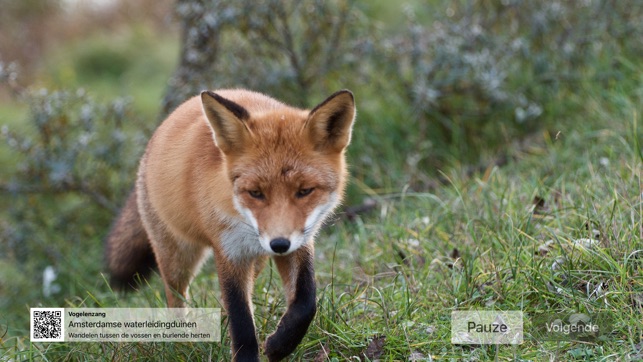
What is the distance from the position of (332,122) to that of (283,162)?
0.36 metres

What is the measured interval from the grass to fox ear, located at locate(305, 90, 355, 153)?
83 centimetres

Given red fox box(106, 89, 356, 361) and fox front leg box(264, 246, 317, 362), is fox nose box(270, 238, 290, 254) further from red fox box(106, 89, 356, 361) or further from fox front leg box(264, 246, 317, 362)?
fox front leg box(264, 246, 317, 362)

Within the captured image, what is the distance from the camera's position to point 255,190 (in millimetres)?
3080

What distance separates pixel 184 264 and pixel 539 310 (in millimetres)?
2001

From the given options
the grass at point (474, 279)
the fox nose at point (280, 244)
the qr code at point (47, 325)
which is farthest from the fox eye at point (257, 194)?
the qr code at point (47, 325)

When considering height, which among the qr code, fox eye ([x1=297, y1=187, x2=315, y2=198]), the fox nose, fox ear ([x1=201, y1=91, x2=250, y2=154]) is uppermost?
fox ear ([x1=201, y1=91, x2=250, y2=154])

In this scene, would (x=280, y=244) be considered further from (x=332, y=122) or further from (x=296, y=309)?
(x=332, y=122)

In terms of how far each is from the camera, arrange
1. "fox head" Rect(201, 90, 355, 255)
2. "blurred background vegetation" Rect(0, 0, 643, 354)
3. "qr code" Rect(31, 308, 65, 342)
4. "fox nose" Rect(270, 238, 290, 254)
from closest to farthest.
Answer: "fox nose" Rect(270, 238, 290, 254)
"fox head" Rect(201, 90, 355, 255)
"qr code" Rect(31, 308, 65, 342)
"blurred background vegetation" Rect(0, 0, 643, 354)

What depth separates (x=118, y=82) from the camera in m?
12.4

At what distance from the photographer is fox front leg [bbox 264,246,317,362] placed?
3.18 meters

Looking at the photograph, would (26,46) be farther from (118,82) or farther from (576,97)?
(576,97)

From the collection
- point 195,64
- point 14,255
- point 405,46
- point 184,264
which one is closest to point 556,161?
point 405,46

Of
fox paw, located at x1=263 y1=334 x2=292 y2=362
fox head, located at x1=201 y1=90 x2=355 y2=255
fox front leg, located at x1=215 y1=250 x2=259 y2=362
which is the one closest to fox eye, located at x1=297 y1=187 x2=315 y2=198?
fox head, located at x1=201 y1=90 x2=355 y2=255

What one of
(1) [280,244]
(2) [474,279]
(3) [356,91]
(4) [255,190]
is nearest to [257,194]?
(4) [255,190]
